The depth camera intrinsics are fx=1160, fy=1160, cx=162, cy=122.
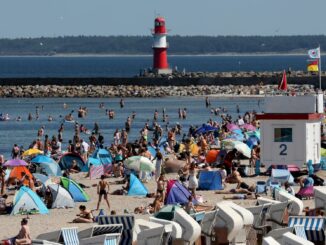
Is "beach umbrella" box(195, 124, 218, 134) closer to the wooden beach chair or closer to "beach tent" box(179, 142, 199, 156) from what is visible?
"beach tent" box(179, 142, 199, 156)

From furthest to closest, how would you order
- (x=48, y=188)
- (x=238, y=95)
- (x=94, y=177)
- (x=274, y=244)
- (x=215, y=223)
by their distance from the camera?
(x=238, y=95) < (x=94, y=177) < (x=48, y=188) < (x=215, y=223) < (x=274, y=244)

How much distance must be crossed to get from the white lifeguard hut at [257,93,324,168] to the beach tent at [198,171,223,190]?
2938 mm

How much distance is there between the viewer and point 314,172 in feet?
99.2

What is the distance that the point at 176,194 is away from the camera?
24672 millimetres

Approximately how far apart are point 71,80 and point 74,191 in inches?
2775

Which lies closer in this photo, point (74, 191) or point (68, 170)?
point (74, 191)

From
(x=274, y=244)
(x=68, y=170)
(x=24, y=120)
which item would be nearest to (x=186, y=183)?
(x=68, y=170)

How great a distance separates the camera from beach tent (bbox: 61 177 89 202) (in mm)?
26575

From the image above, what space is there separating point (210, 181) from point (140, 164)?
2.85m

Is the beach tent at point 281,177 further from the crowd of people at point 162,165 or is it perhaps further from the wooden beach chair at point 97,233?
the wooden beach chair at point 97,233

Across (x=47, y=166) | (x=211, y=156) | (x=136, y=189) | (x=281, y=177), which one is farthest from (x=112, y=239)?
(x=211, y=156)

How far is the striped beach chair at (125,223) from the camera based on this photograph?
730 inches

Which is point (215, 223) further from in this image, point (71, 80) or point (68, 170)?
point (71, 80)

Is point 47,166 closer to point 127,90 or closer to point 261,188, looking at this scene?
point 261,188
